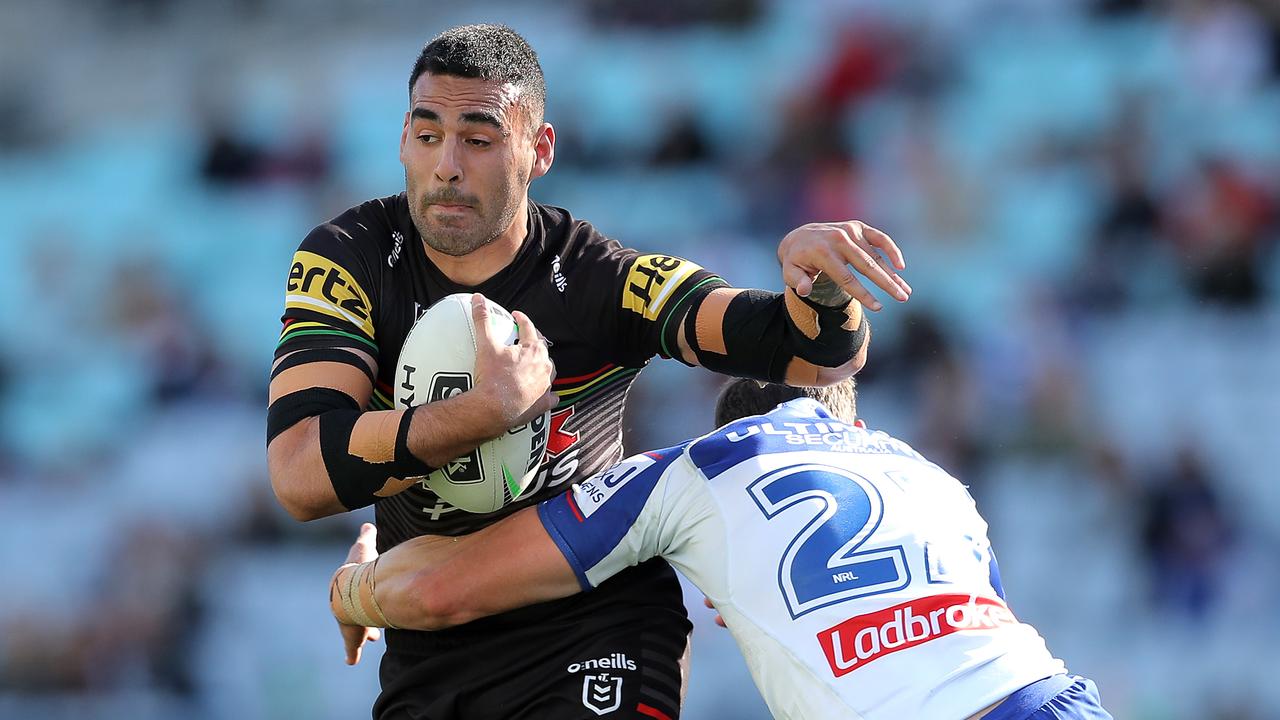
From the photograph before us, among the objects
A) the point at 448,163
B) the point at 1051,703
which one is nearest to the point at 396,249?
the point at 448,163

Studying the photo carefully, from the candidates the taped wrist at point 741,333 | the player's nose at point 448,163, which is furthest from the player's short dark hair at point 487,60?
the taped wrist at point 741,333

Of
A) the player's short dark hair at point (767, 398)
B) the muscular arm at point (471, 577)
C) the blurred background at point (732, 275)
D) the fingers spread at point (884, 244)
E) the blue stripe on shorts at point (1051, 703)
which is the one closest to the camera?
the fingers spread at point (884, 244)

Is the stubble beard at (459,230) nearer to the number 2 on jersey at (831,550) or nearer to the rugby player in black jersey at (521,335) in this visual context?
the rugby player in black jersey at (521,335)

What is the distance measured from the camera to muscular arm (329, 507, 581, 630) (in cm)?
397

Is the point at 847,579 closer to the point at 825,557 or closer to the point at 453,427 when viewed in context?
the point at 825,557

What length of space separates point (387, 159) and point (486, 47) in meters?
7.42

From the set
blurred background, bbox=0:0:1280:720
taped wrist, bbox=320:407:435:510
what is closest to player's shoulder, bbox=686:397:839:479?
taped wrist, bbox=320:407:435:510

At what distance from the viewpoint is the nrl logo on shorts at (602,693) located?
404cm

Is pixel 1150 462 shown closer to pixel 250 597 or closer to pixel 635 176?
pixel 635 176

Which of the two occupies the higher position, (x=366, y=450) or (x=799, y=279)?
(x=799, y=279)

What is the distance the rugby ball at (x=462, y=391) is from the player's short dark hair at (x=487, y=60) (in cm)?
69

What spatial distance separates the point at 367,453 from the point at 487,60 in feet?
4.06

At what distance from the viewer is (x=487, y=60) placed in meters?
4.14

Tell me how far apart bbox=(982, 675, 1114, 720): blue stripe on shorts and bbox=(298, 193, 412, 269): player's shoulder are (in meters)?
2.16
